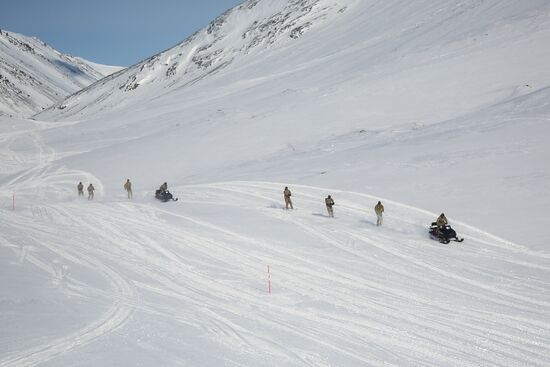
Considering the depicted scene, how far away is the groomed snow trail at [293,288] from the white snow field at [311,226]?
7cm

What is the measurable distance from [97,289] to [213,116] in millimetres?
47709

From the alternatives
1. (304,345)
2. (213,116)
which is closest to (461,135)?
(304,345)

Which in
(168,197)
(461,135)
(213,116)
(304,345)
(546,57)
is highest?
(546,57)

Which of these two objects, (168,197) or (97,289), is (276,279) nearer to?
(97,289)

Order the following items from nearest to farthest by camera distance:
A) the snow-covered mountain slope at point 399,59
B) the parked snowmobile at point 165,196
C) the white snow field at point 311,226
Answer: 1. the white snow field at point 311,226
2. the parked snowmobile at point 165,196
3. the snow-covered mountain slope at point 399,59

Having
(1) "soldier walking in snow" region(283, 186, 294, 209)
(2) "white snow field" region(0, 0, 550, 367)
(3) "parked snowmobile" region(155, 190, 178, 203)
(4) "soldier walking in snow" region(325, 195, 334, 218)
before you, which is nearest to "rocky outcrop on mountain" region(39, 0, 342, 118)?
(2) "white snow field" region(0, 0, 550, 367)

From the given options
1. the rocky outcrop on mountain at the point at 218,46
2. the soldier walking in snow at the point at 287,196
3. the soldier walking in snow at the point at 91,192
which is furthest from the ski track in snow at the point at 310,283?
the rocky outcrop on mountain at the point at 218,46

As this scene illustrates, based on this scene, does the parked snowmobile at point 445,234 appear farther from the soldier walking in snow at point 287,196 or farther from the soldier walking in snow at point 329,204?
the soldier walking in snow at point 287,196

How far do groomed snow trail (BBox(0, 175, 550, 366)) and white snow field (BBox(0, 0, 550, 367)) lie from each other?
2.9 inches

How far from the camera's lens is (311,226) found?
2159 cm

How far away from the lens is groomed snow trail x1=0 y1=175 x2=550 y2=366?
31.5ft

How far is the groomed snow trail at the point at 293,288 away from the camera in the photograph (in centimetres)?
959

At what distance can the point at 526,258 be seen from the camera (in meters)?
16.6

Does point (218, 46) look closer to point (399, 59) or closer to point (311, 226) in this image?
point (399, 59)
